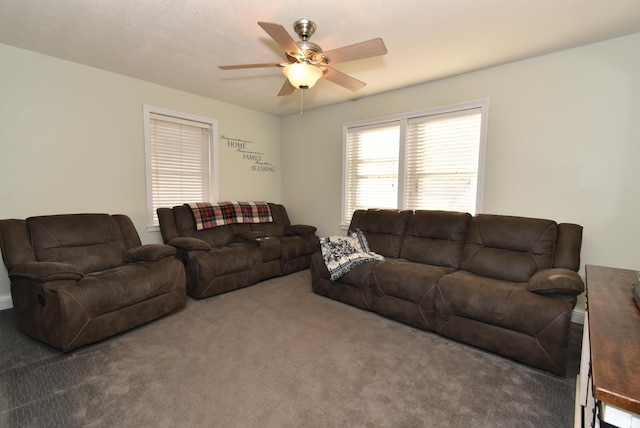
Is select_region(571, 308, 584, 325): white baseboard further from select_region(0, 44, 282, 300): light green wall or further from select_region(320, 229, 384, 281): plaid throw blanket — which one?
select_region(0, 44, 282, 300): light green wall

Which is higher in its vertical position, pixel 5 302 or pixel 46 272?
pixel 46 272

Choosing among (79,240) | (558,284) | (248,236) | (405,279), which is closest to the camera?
(558,284)

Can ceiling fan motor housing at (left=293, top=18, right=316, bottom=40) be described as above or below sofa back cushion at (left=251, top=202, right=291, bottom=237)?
Result: above

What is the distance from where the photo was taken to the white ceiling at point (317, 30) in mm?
2096

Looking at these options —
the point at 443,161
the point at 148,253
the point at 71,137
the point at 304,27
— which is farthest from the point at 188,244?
the point at 443,161

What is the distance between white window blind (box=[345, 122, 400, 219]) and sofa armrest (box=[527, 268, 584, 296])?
2.03 meters

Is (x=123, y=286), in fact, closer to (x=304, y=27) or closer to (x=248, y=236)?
(x=248, y=236)

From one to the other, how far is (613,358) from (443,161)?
2998 mm

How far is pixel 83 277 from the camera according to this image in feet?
7.70

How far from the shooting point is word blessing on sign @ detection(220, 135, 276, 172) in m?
4.66

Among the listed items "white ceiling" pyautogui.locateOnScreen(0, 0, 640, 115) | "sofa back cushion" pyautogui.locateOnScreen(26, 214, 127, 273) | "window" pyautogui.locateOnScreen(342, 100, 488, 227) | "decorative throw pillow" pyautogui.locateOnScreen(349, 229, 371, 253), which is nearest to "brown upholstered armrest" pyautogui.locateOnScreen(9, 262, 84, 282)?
"sofa back cushion" pyautogui.locateOnScreen(26, 214, 127, 273)

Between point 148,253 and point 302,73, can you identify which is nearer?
point 302,73

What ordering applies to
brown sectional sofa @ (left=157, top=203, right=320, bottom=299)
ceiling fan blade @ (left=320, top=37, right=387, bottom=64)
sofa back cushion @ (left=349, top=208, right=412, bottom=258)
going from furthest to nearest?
1. sofa back cushion @ (left=349, top=208, right=412, bottom=258)
2. brown sectional sofa @ (left=157, top=203, right=320, bottom=299)
3. ceiling fan blade @ (left=320, top=37, right=387, bottom=64)

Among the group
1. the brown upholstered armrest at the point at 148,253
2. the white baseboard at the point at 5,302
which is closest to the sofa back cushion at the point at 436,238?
the brown upholstered armrest at the point at 148,253
